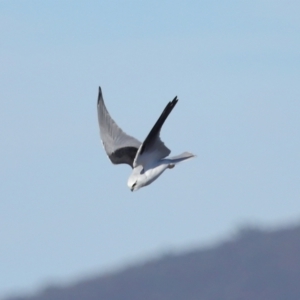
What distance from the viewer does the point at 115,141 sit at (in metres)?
38.5

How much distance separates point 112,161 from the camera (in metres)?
37.8

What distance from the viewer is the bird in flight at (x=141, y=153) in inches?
1348

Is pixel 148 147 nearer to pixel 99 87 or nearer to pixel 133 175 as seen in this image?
pixel 133 175

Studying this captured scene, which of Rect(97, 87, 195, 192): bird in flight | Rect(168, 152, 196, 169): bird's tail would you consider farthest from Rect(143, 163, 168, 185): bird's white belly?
Rect(168, 152, 196, 169): bird's tail

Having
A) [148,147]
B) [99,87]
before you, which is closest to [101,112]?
[99,87]

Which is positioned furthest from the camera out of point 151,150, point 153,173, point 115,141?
point 115,141

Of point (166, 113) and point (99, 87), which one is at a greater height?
point (99, 87)

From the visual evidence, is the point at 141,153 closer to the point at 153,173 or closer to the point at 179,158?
the point at 179,158

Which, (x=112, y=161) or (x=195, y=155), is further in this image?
(x=112, y=161)

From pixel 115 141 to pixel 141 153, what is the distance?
3.13 metres

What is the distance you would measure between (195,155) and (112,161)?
10.6 ft

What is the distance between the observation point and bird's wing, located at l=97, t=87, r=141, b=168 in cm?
3738

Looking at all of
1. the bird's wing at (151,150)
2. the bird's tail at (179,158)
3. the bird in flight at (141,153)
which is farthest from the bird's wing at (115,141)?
the bird's tail at (179,158)

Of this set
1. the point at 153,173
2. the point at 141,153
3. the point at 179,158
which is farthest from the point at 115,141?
the point at 153,173
